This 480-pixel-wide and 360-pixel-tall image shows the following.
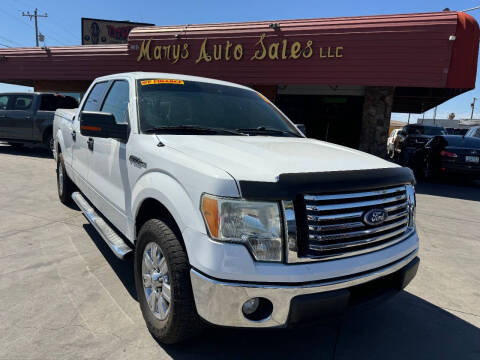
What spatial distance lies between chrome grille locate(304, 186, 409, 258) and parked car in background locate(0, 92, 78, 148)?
10.6 m

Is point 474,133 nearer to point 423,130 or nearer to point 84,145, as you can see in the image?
point 423,130

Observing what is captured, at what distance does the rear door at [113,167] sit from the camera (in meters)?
2.94

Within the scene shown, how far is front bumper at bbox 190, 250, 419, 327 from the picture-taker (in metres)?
1.83

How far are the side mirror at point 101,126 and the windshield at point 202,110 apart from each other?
177mm

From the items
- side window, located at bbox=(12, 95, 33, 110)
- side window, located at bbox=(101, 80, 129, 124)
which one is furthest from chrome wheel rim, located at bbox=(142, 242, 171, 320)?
side window, located at bbox=(12, 95, 33, 110)

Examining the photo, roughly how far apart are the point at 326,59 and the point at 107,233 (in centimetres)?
969

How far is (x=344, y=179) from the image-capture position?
2.03 meters

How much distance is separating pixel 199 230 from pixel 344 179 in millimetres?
870

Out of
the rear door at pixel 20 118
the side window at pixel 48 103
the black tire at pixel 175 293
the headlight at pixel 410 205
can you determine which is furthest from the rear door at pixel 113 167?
the rear door at pixel 20 118

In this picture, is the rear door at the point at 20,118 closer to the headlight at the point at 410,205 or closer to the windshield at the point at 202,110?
the windshield at the point at 202,110

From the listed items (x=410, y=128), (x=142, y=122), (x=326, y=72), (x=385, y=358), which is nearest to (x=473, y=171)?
(x=326, y=72)

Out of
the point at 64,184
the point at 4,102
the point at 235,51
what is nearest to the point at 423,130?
the point at 235,51

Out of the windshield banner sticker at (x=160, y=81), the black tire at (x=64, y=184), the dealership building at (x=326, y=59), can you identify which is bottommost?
the black tire at (x=64, y=184)

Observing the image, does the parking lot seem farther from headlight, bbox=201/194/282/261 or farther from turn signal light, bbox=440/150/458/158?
turn signal light, bbox=440/150/458/158
